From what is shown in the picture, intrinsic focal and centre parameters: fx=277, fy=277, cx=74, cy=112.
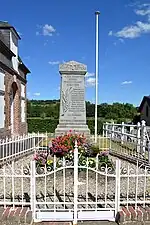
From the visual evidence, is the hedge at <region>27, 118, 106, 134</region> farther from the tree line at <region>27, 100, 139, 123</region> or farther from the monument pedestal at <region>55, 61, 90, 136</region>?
the monument pedestal at <region>55, 61, 90, 136</region>

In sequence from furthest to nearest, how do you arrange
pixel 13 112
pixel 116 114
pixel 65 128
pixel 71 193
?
pixel 116 114 < pixel 13 112 < pixel 65 128 < pixel 71 193

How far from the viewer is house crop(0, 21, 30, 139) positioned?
52.4ft

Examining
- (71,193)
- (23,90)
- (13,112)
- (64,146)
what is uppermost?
(23,90)

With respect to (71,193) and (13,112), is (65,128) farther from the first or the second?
(13,112)

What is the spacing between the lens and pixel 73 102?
12000mm

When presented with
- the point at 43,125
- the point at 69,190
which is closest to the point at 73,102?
the point at 69,190

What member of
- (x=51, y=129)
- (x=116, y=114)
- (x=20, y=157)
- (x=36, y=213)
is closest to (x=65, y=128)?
(x=20, y=157)

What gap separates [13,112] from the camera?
19812 mm

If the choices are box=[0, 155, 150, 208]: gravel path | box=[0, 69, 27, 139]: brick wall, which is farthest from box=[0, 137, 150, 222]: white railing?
box=[0, 69, 27, 139]: brick wall

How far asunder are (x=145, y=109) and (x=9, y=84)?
29020mm

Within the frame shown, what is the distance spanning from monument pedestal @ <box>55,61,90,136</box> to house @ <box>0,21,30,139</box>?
507cm

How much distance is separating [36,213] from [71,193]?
1485 millimetres

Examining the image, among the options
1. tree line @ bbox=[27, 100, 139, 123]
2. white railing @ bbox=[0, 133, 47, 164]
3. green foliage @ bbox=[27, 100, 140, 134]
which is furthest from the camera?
tree line @ bbox=[27, 100, 139, 123]

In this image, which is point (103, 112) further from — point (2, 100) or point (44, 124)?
point (2, 100)
